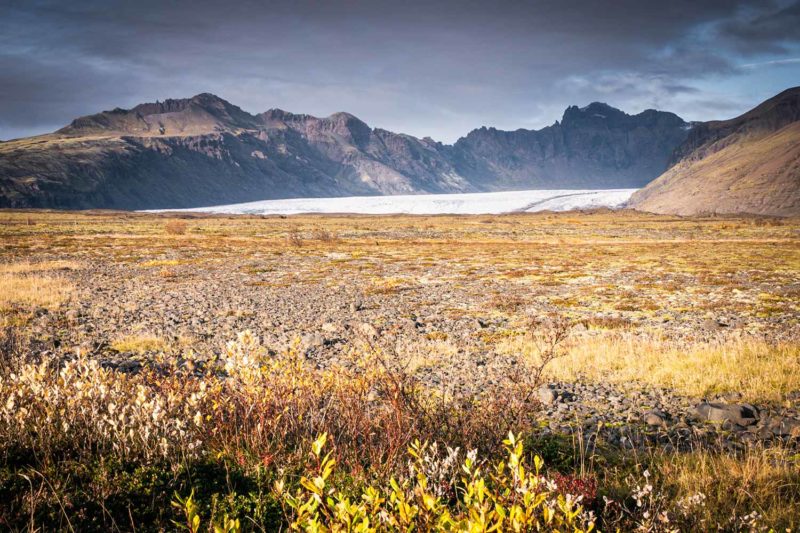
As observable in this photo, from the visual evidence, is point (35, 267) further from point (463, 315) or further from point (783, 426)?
point (783, 426)

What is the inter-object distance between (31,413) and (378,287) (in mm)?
22411

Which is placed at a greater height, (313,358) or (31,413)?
(31,413)

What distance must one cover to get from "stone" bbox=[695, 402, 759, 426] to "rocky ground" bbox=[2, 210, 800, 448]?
3 cm

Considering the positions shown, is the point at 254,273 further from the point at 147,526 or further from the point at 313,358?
the point at 147,526

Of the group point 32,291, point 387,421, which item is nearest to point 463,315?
point 387,421

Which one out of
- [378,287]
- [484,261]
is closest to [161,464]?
[378,287]

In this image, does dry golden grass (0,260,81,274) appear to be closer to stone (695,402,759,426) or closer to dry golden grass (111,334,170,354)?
dry golden grass (111,334,170,354)

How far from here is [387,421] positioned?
5105 millimetres

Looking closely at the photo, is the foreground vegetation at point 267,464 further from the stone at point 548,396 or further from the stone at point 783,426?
the stone at point 548,396

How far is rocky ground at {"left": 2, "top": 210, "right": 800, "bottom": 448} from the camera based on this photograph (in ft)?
27.4

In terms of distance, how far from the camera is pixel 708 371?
33.8ft

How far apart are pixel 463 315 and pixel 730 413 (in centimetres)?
1193

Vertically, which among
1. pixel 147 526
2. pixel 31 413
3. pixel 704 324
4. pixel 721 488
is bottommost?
pixel 704 324

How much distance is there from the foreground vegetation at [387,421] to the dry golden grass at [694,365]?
6 centimetres
